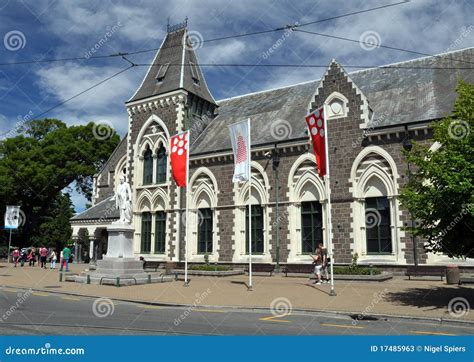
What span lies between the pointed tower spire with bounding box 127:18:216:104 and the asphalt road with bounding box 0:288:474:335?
71.1 feet

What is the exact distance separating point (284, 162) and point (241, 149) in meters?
6.86

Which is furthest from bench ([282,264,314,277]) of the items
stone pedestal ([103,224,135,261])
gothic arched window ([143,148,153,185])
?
gothic arched window ([143,148,153,185])

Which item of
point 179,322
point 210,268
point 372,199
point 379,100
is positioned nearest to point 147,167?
point 210,268

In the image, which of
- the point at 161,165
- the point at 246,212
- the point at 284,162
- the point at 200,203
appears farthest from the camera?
the point at 161,165

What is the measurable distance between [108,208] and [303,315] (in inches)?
1115

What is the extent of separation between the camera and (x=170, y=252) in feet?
96.8

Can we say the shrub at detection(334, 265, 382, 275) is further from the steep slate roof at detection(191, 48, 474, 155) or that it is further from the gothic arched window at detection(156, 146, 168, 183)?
the gothic arched window at detection(156, 146, 168, 183)

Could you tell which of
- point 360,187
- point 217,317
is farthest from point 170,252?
point 217,317

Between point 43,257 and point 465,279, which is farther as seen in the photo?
point 43,257

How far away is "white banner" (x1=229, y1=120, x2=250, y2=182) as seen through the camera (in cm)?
1923

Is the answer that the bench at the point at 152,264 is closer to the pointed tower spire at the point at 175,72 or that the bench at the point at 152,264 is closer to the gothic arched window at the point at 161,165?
the gothic arched window at the point at 161,165

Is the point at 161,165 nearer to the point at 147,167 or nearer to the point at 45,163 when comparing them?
the point at 147,167

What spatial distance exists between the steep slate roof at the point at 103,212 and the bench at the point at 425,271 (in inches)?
918

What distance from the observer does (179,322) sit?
1002cm
